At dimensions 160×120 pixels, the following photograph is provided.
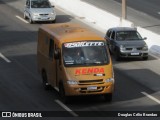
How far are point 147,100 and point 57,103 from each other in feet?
12.0

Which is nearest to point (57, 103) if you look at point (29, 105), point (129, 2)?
point (29, 105)

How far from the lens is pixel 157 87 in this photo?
28.4 meters

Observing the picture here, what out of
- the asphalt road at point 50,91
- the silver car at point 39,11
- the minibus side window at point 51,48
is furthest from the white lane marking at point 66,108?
the silver car at point 39,11

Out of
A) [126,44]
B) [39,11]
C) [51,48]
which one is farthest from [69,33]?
[39,11]

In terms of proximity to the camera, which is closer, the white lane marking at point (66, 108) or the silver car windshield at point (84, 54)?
the white lane marking at point (66, 108)

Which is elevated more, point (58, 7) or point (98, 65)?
point (98, 65)

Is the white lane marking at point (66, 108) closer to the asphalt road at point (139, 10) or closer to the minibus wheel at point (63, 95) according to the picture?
the minibus wheel at point (63, 95)

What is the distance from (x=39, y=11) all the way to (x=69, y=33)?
21601 millimetres

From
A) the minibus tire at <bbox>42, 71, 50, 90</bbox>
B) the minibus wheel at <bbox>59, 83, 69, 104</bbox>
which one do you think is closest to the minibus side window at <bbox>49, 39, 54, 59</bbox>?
the minibus tire at <bbox>42, 71, 50, 90</bbox>

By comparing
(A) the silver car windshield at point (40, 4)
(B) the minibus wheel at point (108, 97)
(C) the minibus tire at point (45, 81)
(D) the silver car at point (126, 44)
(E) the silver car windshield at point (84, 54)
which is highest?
(E) the silver car windshield at point (84, 54)

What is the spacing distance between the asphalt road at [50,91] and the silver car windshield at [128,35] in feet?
4.84

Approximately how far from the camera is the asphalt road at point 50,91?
24.6 metres

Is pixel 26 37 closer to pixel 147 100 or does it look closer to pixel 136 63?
pixel 136 63

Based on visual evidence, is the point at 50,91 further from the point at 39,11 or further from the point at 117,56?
the point at 39,11
